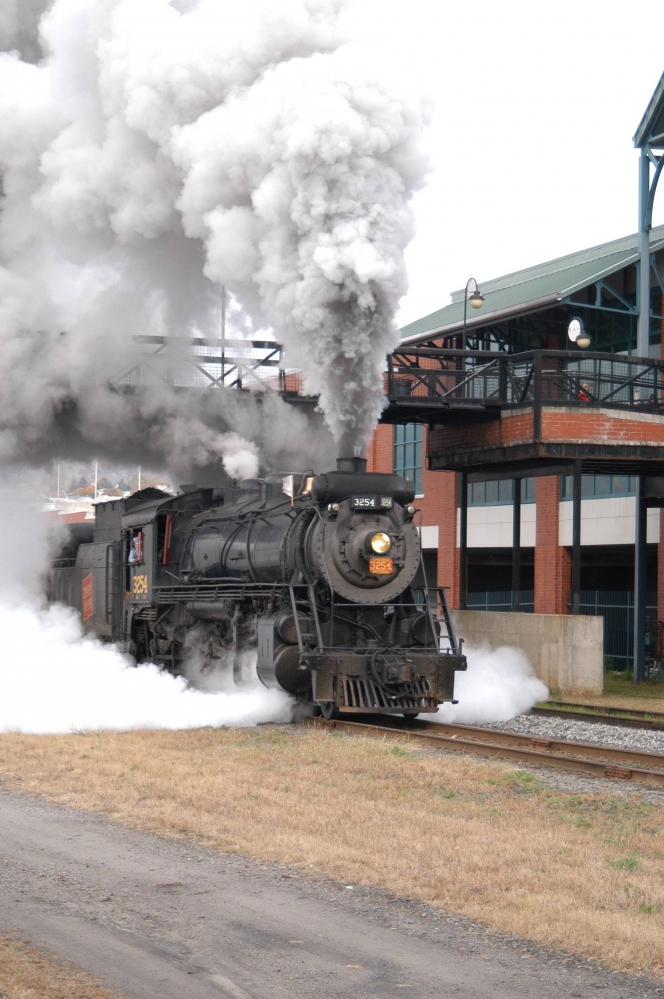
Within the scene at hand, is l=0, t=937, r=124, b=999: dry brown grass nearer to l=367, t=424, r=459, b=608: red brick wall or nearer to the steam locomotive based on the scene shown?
the steam locomotive

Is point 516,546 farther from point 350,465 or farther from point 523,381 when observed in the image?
point 350,465

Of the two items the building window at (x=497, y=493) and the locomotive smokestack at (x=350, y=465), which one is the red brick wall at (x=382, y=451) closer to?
the building window at (x=497, y=493)

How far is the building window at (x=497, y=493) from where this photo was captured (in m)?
27.0

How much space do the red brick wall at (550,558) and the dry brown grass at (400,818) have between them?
46.2 ft

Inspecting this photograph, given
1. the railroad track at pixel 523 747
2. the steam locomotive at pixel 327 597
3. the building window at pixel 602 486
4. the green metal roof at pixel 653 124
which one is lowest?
the railroad track at pixel 523 747

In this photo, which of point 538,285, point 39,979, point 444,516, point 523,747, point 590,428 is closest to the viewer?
point 39,979

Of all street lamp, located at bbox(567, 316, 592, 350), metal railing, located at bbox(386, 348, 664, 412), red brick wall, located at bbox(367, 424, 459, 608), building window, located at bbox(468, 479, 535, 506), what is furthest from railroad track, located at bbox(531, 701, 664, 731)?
red brick wall, located at bbox(367, 424, 459, 608)

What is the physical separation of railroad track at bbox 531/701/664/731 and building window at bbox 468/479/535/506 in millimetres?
10321

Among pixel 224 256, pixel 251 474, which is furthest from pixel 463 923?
pixel 251 474

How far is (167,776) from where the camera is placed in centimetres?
966

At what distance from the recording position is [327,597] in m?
13.3

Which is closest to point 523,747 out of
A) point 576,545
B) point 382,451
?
point 576,545

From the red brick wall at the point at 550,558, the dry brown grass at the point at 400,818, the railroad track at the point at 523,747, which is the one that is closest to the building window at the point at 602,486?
the red brick wall at the point at 550,558

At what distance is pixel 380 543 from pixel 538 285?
14.8 m
